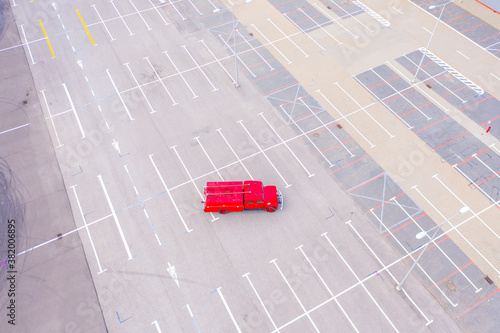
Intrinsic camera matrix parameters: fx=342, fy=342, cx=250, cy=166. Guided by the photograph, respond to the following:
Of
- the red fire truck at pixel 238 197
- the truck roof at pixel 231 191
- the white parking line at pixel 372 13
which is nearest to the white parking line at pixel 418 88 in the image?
the white parking line at pixel 372 13

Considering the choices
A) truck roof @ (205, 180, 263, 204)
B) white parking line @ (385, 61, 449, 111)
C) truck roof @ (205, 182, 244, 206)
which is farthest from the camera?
white parking line @ (385, 61, 449, 111)

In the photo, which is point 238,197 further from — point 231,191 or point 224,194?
point 224,194

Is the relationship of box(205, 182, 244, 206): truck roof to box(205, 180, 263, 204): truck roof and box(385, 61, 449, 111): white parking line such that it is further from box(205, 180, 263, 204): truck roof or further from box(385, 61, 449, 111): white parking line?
box(385, 61, 449, 111): white parking line

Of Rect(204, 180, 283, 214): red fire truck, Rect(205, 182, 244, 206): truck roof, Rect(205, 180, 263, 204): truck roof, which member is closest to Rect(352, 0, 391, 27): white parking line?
Rect(204, 180, 283, 214): red fire truck

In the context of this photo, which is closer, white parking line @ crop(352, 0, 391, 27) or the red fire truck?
the red fire truck

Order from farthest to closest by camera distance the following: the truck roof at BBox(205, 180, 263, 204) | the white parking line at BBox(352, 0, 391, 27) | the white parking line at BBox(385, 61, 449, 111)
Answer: the white parking line at BBox(352, 0, 391, 27), the white parking line at BBox(385, 61, 449, 111), the truck roof at BBox(205, 180, 263, 204)

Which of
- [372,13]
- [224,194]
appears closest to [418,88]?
[372,13]

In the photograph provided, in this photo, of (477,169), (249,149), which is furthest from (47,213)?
(477,169)

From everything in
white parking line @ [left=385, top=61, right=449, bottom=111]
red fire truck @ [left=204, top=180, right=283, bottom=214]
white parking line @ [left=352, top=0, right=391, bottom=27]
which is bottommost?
red fire truck @ [left=204, top=180, right=283, bottom=214]
